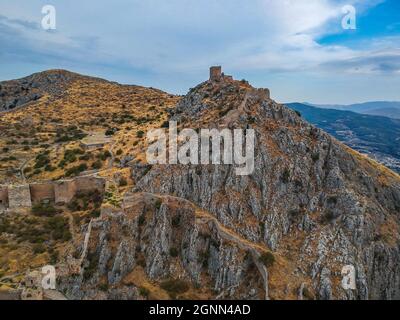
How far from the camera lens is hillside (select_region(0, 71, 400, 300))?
4459cm

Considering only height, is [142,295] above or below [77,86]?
below

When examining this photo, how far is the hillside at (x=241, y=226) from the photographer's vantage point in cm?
4459

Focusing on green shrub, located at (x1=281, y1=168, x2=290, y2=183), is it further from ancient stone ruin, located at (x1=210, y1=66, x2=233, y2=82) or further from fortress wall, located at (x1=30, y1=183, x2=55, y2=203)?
fortress wall, located at (x1=30, y1=183, x2=55, y2=203)

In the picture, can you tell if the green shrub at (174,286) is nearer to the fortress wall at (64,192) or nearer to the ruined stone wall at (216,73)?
the fortress wall at (64,192)

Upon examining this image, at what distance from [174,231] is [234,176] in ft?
33.4

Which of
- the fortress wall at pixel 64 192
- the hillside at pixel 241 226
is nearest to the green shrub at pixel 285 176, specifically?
the hillside at pixel 241 226

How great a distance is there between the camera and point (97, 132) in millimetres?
94375

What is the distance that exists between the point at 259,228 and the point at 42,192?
30.0 meters

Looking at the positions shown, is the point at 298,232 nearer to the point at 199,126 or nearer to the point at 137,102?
the point at 199,126

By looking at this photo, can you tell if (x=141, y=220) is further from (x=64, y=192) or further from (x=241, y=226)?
(x=64, y=192)

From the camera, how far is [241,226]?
160ft

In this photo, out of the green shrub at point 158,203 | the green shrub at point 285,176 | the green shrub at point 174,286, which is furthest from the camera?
the green shrub at point 285,176

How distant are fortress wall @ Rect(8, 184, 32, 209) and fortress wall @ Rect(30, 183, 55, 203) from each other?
49.8 inches

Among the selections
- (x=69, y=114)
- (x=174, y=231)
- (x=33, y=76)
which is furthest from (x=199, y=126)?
(x=33, y=76)
